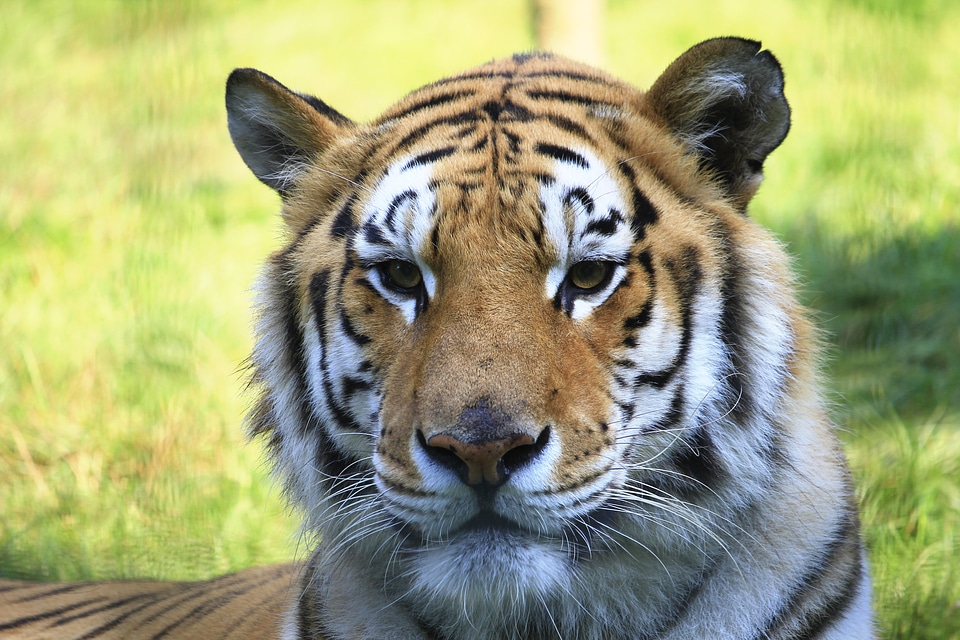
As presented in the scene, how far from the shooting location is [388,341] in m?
1.90

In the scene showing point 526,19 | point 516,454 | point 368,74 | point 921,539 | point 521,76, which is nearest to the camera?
point 516,454

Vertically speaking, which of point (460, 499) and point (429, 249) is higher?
point (429, 249)

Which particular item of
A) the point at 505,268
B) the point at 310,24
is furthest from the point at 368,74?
the point at 505,268

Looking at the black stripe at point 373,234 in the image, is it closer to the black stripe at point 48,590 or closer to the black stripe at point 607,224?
the black stripe at point 607,224

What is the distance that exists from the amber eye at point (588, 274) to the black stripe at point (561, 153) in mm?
208

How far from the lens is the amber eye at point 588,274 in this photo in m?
1.82

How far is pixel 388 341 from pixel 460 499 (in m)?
0.38

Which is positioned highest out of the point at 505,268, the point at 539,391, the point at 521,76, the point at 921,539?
the point at 521,76

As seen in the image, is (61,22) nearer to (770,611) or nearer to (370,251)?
(370,251)

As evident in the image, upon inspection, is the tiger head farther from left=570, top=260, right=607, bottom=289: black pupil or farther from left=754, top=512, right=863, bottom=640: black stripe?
left=754, top=512, right=863, bottom=640: black stripe

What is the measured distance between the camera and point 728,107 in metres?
2.00

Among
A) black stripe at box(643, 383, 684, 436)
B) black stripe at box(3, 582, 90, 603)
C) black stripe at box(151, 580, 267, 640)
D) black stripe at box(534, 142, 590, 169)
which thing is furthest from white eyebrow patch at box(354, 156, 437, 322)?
black stripe at box(3, 582, 90, 603)

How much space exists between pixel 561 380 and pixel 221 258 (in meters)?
4.02

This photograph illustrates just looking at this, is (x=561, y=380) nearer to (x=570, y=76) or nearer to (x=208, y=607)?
(x=570, y=76)
